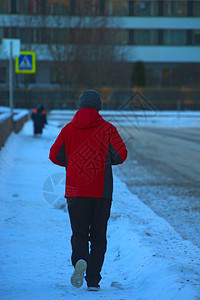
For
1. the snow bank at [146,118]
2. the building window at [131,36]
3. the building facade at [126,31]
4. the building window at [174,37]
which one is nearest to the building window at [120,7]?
the building facade at [126,31]

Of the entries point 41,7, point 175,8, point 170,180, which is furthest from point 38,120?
point 175,8

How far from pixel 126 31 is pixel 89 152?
57416 millimetres

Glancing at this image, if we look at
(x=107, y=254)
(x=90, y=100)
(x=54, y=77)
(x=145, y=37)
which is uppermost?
(x=145, y=37)

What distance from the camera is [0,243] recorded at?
594 cm

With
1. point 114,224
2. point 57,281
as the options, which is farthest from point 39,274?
point 114,224

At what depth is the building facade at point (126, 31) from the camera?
53719 millimetres

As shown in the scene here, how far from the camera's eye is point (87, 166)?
4.20m

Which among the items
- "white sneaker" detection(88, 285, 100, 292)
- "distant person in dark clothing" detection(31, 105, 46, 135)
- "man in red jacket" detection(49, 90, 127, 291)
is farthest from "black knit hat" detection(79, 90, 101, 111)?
"distant person in dark clothing" detection(31, 105, 46, 135)

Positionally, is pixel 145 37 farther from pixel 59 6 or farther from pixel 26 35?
pixel 26 35

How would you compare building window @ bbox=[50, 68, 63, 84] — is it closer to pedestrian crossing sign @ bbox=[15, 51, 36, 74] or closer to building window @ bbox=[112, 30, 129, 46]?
building window @ bbox=[112, 30, 129, 46]

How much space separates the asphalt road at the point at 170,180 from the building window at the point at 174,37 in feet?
143

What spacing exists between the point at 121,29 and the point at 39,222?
5244cm

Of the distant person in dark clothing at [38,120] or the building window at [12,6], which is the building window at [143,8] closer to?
the building window at [12,6]

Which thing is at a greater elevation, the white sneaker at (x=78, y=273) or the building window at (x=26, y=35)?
the building window at (x=26, y=35)
